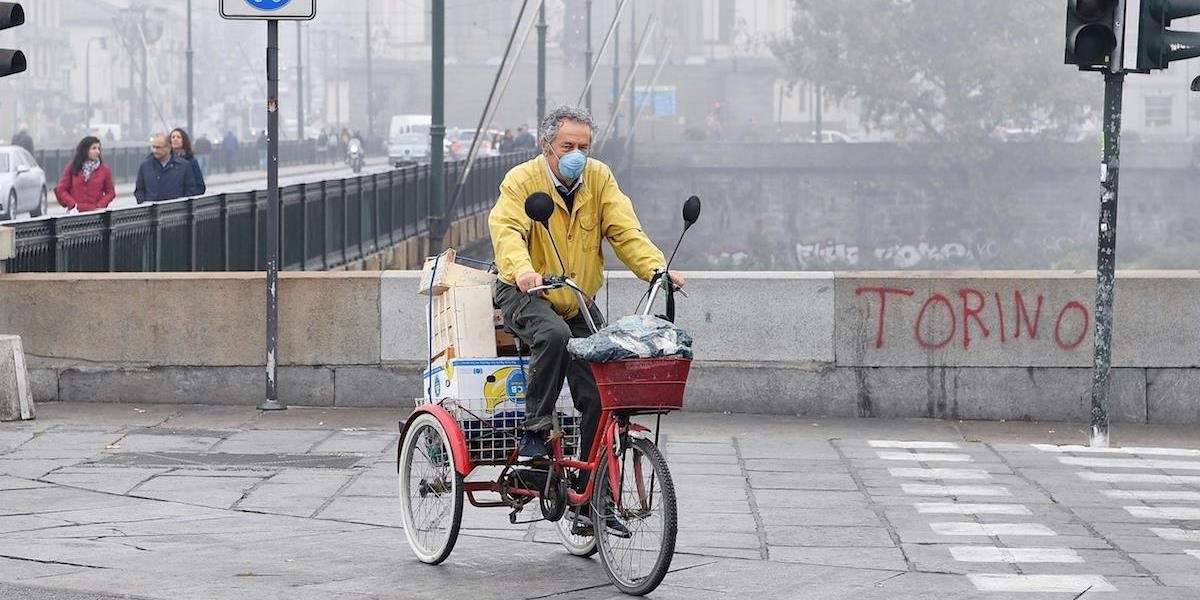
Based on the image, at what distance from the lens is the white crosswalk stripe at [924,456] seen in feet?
30.3

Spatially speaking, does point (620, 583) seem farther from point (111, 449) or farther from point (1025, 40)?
point (1025, 40)

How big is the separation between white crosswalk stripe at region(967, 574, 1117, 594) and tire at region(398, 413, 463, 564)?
1790 millimetres

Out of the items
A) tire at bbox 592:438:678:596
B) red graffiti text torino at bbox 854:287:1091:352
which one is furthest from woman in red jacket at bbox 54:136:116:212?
tire at bbox 592:438:678:596

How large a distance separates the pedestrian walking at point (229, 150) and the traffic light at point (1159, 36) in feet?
182

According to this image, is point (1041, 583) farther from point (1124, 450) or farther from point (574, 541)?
point (1124, 450)

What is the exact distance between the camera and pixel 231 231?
17234 mm

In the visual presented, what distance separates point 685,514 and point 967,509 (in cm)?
120

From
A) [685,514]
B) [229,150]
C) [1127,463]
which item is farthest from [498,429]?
[229,150]

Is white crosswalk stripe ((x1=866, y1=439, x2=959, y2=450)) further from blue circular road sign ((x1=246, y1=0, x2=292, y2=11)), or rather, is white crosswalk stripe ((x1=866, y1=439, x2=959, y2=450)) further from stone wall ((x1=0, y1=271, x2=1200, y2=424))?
blue circular road sign ((x1=246, y1=0, x2=292, y2=11))

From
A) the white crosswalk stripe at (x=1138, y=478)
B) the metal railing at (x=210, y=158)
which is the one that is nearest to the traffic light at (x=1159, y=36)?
the white crosswalk stripe at (x=1138, y=478)

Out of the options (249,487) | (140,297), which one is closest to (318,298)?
(140,297)

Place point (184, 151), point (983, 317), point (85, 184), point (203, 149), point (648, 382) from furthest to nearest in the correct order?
point (203, 149) → point (85, 184) → point (184, 151) → point (983, 317) → point (648, 382)

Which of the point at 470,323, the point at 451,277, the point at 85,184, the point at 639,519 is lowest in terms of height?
the point at 639,519

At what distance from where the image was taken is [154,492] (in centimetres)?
804
